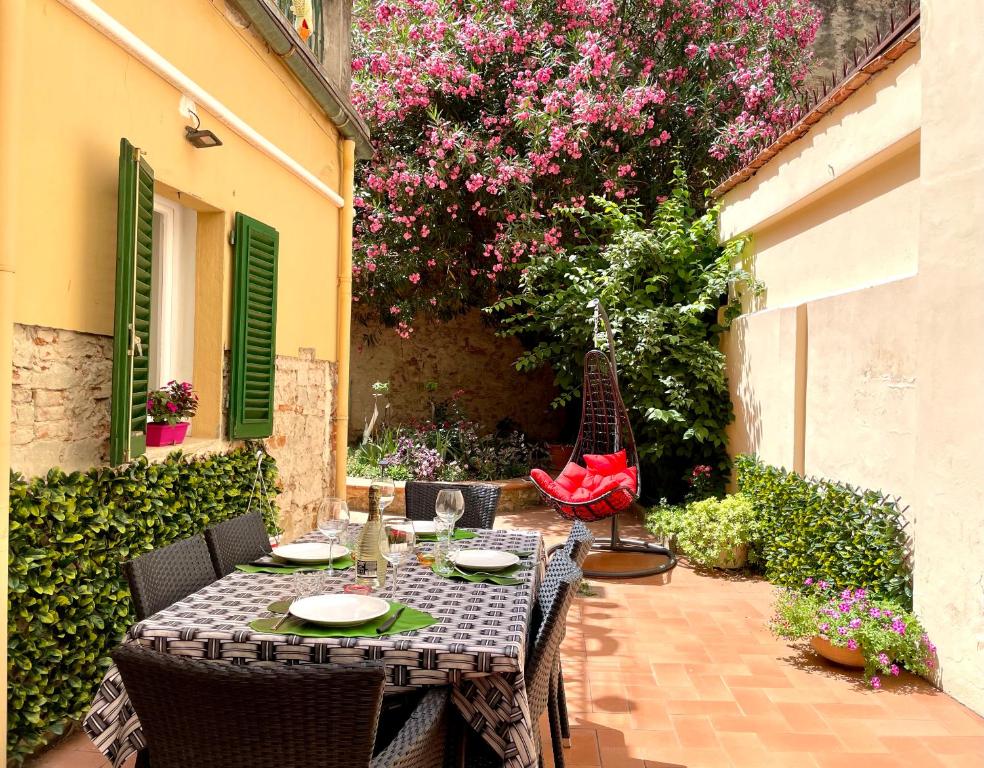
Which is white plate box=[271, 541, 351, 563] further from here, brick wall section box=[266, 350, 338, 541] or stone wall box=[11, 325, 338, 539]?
brick wall section box=[266, 350, 338, 541]

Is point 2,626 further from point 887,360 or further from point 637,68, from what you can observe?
point 637,68

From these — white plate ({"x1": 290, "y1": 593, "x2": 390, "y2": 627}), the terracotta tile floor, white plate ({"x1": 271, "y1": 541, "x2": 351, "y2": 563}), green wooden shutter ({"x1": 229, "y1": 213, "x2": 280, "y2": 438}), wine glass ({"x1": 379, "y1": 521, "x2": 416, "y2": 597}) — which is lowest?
the terracotta tile floor

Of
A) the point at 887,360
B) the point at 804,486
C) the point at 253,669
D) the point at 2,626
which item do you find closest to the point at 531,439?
the point at 804,486

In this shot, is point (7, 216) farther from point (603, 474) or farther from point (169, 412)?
point (603, 474)

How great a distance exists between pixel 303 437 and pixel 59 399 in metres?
2.54

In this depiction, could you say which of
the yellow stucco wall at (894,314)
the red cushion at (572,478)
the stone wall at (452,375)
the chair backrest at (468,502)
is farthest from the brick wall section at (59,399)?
the stone wall at (452,375)

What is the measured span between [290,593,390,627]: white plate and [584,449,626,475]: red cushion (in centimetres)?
426

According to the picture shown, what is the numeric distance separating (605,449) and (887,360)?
3.03 meters

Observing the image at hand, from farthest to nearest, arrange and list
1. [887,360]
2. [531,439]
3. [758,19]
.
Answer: [531,439] < [758,19] < [887,360]

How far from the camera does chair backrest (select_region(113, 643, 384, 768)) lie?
4.87 ft

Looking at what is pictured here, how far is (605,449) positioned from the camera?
707 centimetres

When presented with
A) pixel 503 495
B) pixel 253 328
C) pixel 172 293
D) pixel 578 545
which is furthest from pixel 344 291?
pixel 578 545

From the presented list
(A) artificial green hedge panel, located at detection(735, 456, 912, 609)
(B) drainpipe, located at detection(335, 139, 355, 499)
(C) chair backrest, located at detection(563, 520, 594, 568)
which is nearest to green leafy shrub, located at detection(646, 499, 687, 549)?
(A) artificial green hedge panel, located at detection(735, 456, 912, 609)

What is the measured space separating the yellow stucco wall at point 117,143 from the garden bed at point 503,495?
3.03m
